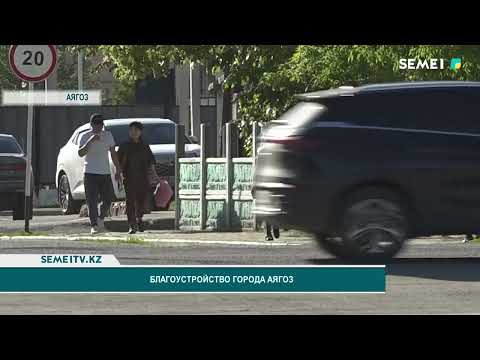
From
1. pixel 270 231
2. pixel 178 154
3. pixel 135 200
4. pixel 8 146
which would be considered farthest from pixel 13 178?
pixel 270 231

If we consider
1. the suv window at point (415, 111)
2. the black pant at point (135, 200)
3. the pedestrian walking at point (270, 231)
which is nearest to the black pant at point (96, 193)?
the black pant at point (135, 200)

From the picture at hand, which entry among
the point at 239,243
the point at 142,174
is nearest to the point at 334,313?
the point at 239,243

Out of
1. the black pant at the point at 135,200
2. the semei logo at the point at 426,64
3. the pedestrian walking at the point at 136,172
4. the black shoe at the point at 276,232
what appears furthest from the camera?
the black pant at the point at 135,200

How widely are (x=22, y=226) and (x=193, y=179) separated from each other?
123 centimetres

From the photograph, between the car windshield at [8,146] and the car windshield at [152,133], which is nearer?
the car windshield at [152,133]

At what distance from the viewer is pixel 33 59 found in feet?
34.2

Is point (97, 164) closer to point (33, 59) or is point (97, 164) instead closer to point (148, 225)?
point (148, 225)

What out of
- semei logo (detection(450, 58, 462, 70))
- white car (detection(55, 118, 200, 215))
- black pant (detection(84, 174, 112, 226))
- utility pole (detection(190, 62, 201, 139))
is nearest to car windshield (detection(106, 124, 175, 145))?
white car (detection(55, 118, 200, 215))

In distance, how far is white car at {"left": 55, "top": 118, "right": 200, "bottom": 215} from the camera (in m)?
10.8

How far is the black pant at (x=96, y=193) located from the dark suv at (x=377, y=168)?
1365 millimetres

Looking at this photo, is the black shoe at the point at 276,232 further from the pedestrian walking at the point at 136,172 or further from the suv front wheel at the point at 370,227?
the pedestrian walking at the point at 136,172

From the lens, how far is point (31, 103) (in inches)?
Result: 426

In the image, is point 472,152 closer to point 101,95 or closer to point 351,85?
point 351,85

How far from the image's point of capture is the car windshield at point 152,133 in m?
10.8
